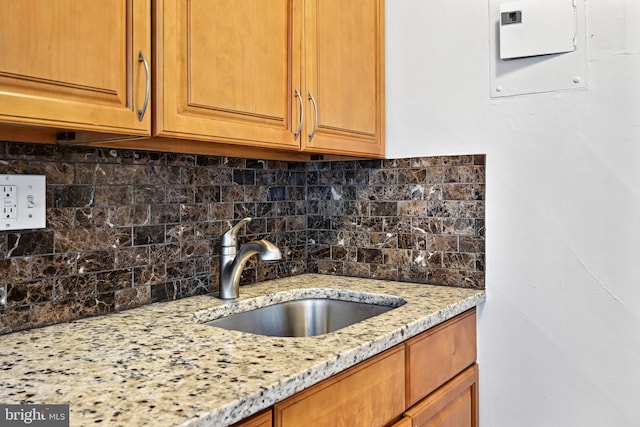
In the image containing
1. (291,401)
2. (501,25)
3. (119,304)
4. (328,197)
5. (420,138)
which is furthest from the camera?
(328,197)

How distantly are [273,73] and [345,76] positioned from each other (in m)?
0.35

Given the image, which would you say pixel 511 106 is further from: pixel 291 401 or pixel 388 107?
pixel 291 401

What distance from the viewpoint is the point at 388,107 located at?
1926mm

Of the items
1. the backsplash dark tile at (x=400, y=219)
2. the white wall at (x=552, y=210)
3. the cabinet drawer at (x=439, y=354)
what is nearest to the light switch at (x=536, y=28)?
the white wall at (x=552, y=210)

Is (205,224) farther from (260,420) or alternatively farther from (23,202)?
(260,420)

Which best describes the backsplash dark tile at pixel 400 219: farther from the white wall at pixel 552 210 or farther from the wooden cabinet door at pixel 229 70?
the wooden cabinet door at pixel 229 70

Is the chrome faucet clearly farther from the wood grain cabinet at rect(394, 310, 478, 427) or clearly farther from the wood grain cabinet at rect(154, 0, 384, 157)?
the wood grain cabinet at rect(394, 310, 478, 427)

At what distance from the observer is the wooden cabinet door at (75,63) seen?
2.85ft

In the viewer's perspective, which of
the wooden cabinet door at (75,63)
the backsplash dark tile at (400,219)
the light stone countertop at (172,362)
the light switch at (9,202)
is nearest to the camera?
the light stone countertop at (172,362)

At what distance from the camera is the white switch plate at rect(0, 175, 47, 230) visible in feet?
3.64

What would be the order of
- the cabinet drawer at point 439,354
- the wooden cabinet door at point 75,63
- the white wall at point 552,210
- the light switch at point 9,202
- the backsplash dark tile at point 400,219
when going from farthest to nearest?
1. the backsplash dark tile at point 400,219
2. the white wall at point 552,210
3. the cabinet drawer at point 439,354
4. the light switch at point 9,202
5. the wooden cabinet door at point 75,63

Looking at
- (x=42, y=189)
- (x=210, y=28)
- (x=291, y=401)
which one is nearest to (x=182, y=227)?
(x=42, y=189)

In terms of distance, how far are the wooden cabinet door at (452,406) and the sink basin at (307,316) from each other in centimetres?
30

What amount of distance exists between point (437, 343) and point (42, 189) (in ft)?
3.60
